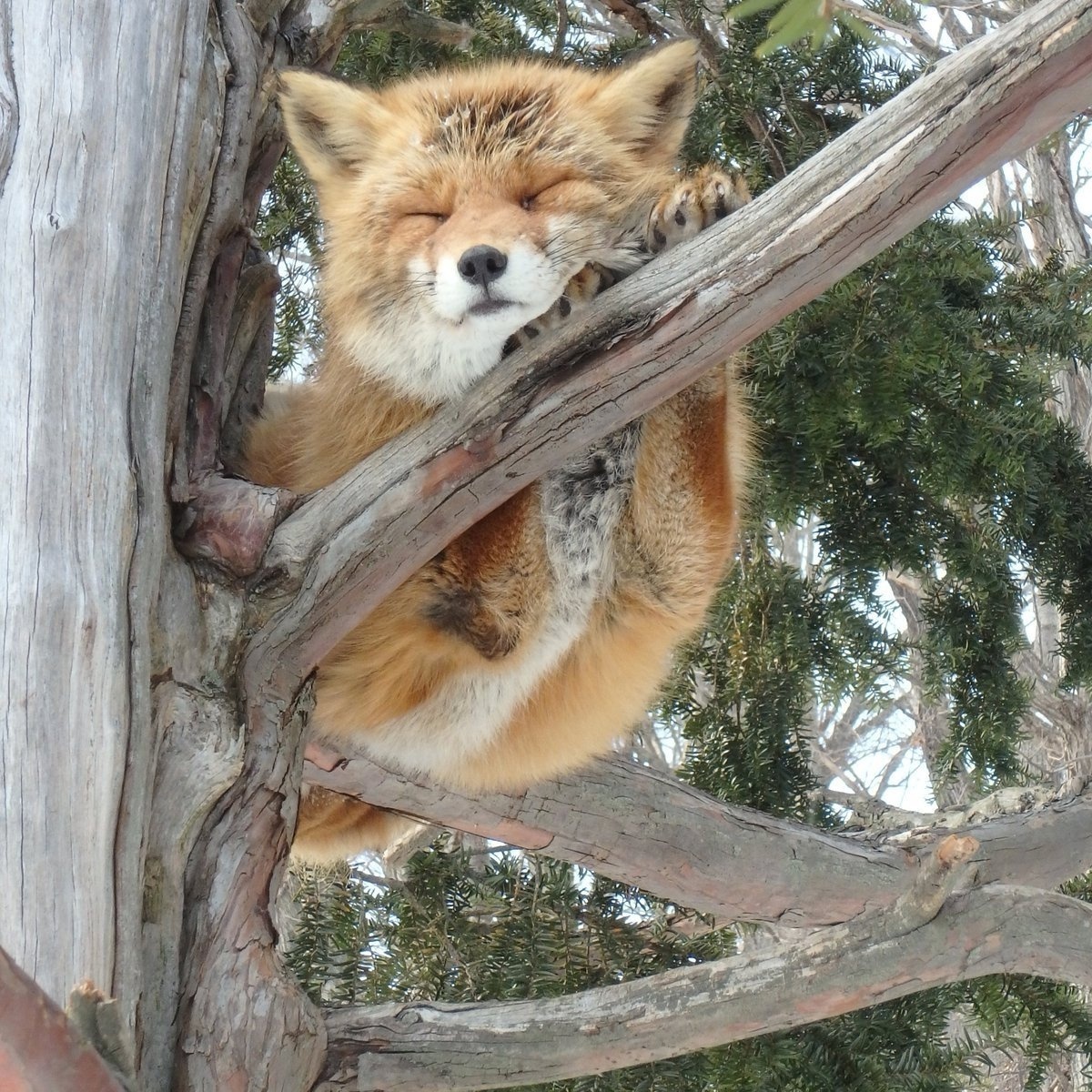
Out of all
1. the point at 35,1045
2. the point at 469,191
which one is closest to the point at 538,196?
the point at 469,191

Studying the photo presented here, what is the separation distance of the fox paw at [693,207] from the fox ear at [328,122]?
980mm

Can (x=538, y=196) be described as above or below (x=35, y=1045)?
above

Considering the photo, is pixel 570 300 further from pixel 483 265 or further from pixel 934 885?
pixel 934 885

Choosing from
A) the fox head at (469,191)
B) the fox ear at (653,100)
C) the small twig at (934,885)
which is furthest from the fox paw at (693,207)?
the small twig at (934,885)

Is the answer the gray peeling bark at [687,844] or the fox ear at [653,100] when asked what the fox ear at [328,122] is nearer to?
the fox ear at [653,100]

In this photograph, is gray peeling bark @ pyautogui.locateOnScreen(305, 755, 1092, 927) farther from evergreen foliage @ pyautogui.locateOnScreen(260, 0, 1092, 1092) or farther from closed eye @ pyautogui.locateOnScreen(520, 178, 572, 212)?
closed eye @ pyautogui.locateOnScreen(520, 178, 572, 212)

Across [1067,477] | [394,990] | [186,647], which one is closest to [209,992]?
[186,647]

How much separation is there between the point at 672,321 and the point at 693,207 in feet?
1.58

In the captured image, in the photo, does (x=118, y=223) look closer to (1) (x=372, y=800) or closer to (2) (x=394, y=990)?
(1) (x=372, y=800)

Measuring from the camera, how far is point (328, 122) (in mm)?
3318

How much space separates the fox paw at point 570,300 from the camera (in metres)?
2.71

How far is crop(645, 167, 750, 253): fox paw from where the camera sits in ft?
8.80

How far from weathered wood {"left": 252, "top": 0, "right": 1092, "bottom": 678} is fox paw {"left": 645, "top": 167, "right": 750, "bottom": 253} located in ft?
0.86

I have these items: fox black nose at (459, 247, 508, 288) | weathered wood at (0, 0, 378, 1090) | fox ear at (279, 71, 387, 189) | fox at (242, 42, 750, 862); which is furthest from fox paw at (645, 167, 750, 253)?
weathered wood at (0, 0, 378, 1090)
